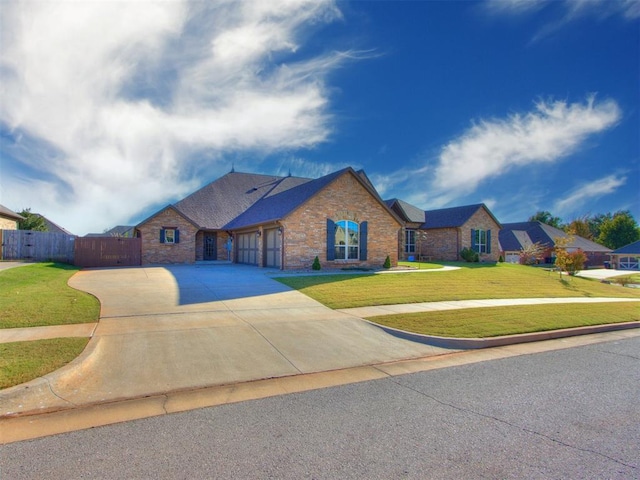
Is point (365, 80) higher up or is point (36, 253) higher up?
point (365, 80)

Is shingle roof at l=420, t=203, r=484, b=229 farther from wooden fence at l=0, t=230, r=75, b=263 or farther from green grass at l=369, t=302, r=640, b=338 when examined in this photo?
wooden fence at l=0, t=230, r=75, b=263

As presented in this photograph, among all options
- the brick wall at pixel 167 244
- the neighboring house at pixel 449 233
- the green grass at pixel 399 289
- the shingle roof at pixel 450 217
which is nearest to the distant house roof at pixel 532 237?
the neighboring house at pixel 449 233

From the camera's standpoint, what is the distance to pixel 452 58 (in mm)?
17812

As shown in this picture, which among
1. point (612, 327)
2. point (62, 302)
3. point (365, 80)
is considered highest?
point (365, 80)

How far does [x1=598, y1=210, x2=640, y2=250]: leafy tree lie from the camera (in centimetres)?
6425

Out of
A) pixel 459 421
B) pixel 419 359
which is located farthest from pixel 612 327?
pixel 459 421

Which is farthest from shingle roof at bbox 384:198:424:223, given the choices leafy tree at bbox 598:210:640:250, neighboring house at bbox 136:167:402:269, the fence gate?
leafy tree at bbox 598:210:640:250

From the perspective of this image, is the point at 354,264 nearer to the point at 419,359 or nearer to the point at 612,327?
the point at 612,327

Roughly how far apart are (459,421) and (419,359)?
256cm

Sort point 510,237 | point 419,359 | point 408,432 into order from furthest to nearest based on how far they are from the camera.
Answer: point 510,237
point 419,359
point 408,432

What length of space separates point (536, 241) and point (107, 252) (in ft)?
152

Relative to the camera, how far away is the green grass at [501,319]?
8438mm

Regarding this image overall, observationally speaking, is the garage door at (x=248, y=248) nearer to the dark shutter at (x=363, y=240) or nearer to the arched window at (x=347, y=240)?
the arched window at (x=347, y=240)

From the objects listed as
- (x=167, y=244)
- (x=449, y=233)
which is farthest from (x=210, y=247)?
(x=449, y=233)
